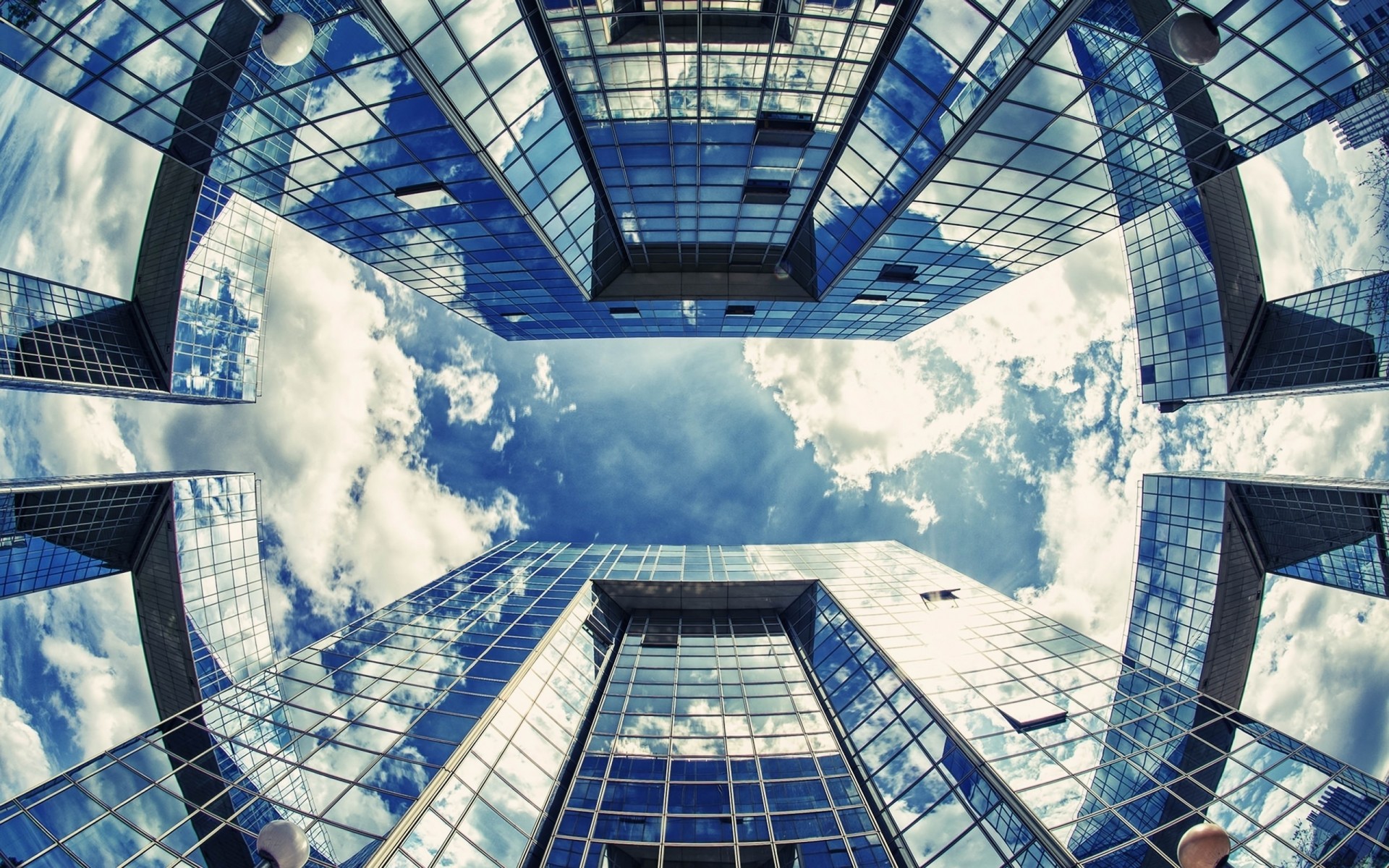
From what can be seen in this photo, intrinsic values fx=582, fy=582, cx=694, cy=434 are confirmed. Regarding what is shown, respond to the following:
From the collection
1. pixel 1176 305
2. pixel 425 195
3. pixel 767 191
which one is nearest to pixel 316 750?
pixel 425 195

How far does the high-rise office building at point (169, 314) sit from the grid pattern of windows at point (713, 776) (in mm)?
40879

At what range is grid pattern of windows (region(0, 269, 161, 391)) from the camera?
3709cm

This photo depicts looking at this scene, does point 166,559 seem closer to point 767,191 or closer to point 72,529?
point 72,529

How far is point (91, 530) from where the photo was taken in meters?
43.1

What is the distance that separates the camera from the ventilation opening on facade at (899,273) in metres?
28.9

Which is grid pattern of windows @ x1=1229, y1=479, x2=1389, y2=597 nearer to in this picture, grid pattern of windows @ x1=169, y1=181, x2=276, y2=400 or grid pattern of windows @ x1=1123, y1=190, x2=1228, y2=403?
grid pattern of windows @ x1=1123, y1=190, x2=1228, y2=403

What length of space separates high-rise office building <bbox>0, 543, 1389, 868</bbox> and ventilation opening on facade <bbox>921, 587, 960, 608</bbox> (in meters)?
1.08

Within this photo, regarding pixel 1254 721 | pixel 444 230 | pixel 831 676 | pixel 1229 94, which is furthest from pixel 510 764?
pixel 1229 94

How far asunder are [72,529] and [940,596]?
194 feet

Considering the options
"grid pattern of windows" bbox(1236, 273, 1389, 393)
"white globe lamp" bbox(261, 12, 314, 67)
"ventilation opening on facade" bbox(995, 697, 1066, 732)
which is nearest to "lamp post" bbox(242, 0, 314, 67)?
"white globe lamp" bbox(261, 12, 314, 67)

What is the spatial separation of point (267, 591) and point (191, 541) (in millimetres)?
7292

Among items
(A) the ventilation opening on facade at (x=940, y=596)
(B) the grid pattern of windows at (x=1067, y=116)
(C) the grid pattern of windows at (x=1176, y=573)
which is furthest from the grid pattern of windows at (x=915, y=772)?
(C) the grid pattern of windows at (x=1176, y=573)

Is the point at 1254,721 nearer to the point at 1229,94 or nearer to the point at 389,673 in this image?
the point at 1229,94

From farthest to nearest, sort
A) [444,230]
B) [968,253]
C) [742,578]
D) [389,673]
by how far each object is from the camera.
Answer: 1. [742,578]
2. [968,253]
3. [444,230]
4. [389,673]
